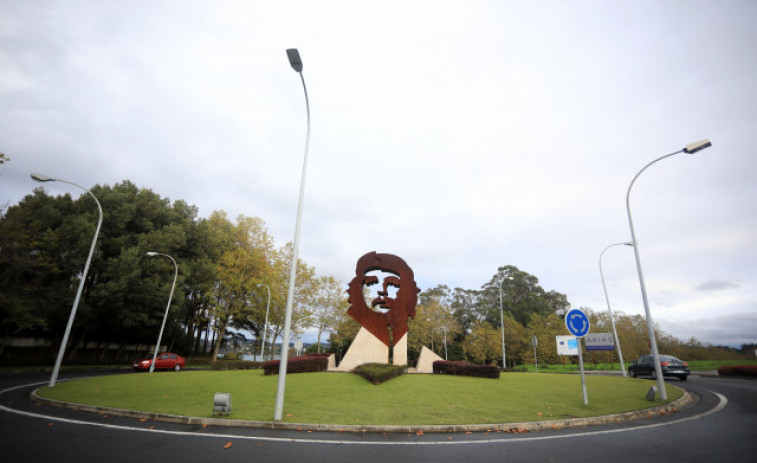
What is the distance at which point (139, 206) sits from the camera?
1291 inches

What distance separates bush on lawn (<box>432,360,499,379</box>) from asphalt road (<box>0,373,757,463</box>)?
9824mm

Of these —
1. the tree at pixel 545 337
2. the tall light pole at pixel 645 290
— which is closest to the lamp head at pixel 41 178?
the tall light pole at pixel 645 290

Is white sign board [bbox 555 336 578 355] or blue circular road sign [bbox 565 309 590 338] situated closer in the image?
blue circular road sign [bbox 565 309 590 338]

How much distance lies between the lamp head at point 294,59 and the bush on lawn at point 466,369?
17397mm

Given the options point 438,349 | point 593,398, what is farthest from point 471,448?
point 438,349

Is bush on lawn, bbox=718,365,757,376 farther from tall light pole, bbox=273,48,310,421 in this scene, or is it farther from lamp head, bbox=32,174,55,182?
lamp head, bbox=32,174,55,182

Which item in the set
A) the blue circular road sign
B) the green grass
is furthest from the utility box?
the blue circular road sign

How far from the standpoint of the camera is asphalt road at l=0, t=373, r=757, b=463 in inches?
223

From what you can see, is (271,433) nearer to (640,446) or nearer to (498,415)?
(498,415)

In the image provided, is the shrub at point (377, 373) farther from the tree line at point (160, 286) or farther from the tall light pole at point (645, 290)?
the tree line at point (160, 286)

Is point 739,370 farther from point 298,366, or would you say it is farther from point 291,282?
point 291,282

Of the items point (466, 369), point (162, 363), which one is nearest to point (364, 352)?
point (466, 369)

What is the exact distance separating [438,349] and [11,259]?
57.2 meters

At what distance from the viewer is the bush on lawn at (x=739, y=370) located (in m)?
21.2
